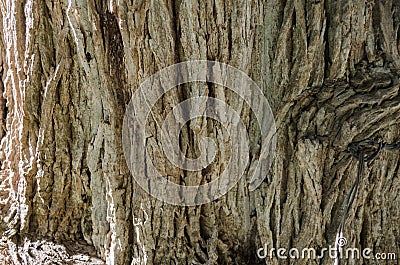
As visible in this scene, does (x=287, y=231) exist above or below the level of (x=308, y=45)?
below

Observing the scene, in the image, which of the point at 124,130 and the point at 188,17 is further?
the point at 124,130

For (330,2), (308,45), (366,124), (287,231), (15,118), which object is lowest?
(287,231)

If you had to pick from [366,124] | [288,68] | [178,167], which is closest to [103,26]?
[178,167]

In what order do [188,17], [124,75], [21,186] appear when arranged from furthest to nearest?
[21,186] < [124,75] < [188,17]

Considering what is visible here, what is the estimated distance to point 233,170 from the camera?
5.70 feet

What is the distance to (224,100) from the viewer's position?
1678 mm

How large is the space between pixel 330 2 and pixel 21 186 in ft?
4.76

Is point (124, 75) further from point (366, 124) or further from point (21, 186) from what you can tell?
point (366, 124)

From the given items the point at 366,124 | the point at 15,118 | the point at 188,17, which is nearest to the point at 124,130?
the point at 188,17

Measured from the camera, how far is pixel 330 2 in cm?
175

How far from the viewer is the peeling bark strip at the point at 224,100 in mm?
1654

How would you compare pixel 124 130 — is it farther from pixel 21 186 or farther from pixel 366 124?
pixel 366 124

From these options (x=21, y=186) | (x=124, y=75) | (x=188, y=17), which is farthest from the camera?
(x=21, y=186)

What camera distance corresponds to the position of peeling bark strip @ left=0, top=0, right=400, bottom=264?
165 centimetres
